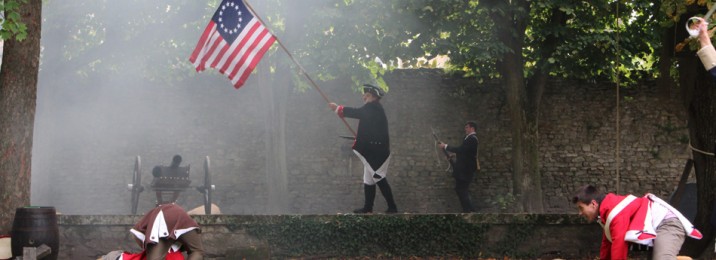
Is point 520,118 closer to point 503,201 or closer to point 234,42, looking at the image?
point 503,201

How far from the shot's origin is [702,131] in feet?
31.0

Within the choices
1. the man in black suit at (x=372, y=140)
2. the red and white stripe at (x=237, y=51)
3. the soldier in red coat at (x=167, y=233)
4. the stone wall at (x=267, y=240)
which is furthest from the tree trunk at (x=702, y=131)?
the soldier in red coat at (x=167, y=233)

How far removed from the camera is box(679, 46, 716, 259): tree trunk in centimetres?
929

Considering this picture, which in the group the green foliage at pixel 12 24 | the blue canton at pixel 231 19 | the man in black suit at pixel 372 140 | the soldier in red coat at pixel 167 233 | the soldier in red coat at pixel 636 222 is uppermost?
the blue canton at pixel 231 19

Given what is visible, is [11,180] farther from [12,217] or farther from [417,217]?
[417,217]

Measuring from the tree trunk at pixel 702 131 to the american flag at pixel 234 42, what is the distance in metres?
4.83

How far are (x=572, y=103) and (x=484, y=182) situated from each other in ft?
7.73

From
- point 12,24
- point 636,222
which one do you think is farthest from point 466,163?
point 636,222

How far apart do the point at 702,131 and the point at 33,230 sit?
6.68 m

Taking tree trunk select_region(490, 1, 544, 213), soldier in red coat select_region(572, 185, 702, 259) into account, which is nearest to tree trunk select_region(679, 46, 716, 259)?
soldier in red coat select_region(572, 185, 702, 259)

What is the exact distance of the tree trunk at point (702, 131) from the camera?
9289 millimetres

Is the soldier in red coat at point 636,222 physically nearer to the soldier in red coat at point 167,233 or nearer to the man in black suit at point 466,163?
the soldier in red coat at point 167,233

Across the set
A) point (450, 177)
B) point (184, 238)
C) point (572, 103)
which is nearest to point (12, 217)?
point (184, 238)

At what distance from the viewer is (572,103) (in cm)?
1853
